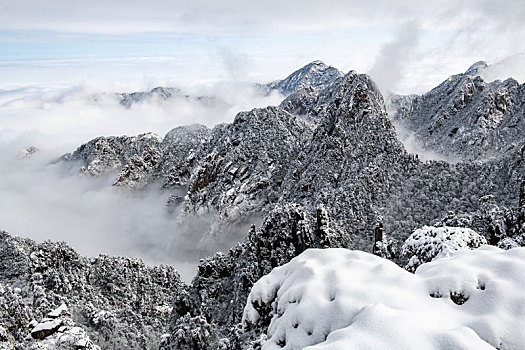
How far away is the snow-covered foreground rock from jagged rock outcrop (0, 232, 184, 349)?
49558mm

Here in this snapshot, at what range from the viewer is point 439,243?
30.5 meters

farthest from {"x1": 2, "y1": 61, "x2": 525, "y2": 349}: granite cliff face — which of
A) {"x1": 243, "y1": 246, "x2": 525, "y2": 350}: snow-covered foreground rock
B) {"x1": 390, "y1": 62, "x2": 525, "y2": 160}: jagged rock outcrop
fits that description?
{"x1": 243, "y1": 246, "x2": 525, "y2": 350}: snow-covered foreground rock

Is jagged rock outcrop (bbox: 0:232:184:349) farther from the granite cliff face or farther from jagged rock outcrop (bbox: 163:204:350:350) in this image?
jagged rock outcrop (bbox: 163:204:350:350)

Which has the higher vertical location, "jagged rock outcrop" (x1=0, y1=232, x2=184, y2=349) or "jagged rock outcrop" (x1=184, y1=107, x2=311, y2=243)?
"jagged rock outcrop" (x1=184, y1=107, x2=311, y2=243)

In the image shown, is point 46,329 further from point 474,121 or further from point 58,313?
point 474,121

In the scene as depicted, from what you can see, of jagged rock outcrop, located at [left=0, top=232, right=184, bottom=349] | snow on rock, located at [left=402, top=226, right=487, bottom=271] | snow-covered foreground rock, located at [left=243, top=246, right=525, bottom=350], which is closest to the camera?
snow-covered foreground rock, located at [left=243, top=246, right=525, bottom=350]

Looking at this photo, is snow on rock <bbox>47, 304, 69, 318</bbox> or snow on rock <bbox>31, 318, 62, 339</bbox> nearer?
snow on rock <bbox>31, 318, 62, 339</bbox>

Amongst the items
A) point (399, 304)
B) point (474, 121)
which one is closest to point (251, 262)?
point (399, 304)

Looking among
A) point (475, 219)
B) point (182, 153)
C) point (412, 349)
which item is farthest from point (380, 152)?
point (182, 153)

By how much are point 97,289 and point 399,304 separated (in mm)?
85191

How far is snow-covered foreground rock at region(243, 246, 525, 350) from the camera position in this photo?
11.5 meters

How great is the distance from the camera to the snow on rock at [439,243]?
29.6m

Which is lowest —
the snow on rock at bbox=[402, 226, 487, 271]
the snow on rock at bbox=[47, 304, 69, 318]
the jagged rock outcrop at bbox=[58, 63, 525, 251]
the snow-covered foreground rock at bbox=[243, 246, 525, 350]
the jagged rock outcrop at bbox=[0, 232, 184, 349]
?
the jagged rock outcrop at bbox=[0, 232, 184, 349]

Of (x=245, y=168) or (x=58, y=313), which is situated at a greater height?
(x=245, y=168)
